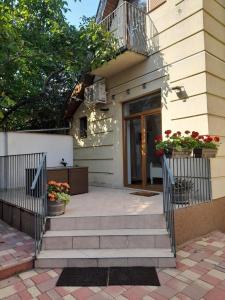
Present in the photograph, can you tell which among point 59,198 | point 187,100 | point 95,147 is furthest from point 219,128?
point 95,147

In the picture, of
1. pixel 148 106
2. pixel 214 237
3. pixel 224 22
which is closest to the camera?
pixel 214 237

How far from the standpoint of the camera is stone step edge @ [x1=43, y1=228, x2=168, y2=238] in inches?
143

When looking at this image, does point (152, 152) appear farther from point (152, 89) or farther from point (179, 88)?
point (179, 88)

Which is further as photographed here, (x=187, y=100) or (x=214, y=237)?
(x=187, y=100)

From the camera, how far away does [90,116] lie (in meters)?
8.26

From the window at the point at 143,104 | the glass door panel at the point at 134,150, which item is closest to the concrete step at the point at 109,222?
the glass door panel at the point at 134,150

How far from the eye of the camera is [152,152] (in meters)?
6.40

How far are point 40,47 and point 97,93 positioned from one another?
6.56ft

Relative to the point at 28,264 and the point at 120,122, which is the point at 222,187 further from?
the point at 28,264

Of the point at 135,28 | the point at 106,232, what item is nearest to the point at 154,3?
the point at 135,28

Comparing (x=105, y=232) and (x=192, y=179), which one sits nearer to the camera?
(x=105, y=232)

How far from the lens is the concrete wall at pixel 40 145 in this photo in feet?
23.1

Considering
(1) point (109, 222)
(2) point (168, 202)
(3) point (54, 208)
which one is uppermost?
(2) point (168, 202)

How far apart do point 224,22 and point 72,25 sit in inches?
162
